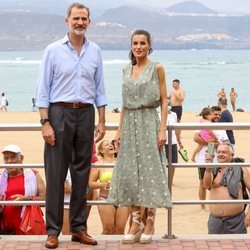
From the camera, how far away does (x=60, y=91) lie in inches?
265

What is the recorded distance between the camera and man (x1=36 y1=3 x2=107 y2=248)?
6.71 meters

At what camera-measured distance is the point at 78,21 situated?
21.9 ft

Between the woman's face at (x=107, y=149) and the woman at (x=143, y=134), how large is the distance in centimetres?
150

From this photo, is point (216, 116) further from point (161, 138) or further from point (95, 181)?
point (161, 138)

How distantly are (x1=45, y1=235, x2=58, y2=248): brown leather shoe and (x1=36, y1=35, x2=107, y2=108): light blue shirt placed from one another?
1072 mm

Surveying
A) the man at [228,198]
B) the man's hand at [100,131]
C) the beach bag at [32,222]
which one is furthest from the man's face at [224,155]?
the beach bag at [32,222]

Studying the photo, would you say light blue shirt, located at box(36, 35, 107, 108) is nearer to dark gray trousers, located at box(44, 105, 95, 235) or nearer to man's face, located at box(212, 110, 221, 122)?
dark gray trousers, located at box(44, 105, 95, 235)

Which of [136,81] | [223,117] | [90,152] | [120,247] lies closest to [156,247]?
[120,247]

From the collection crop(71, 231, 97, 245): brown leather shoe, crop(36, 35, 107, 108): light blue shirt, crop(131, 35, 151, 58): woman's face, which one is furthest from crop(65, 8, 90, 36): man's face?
crop(71, 231, 97, 245): brown leather shoe

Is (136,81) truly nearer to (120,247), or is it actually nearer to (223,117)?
(120,247)

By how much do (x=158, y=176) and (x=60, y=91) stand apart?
1.04 meters

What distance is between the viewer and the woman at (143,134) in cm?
685

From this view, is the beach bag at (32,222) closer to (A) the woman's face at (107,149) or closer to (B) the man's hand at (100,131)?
(B) the man's hand at (100,131)

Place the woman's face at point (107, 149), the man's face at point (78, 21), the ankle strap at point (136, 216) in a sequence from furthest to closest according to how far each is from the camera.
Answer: the woman's face at point (107, 149) < the ankle strap at point (136, 216) < the man's face at point (78, 21)
